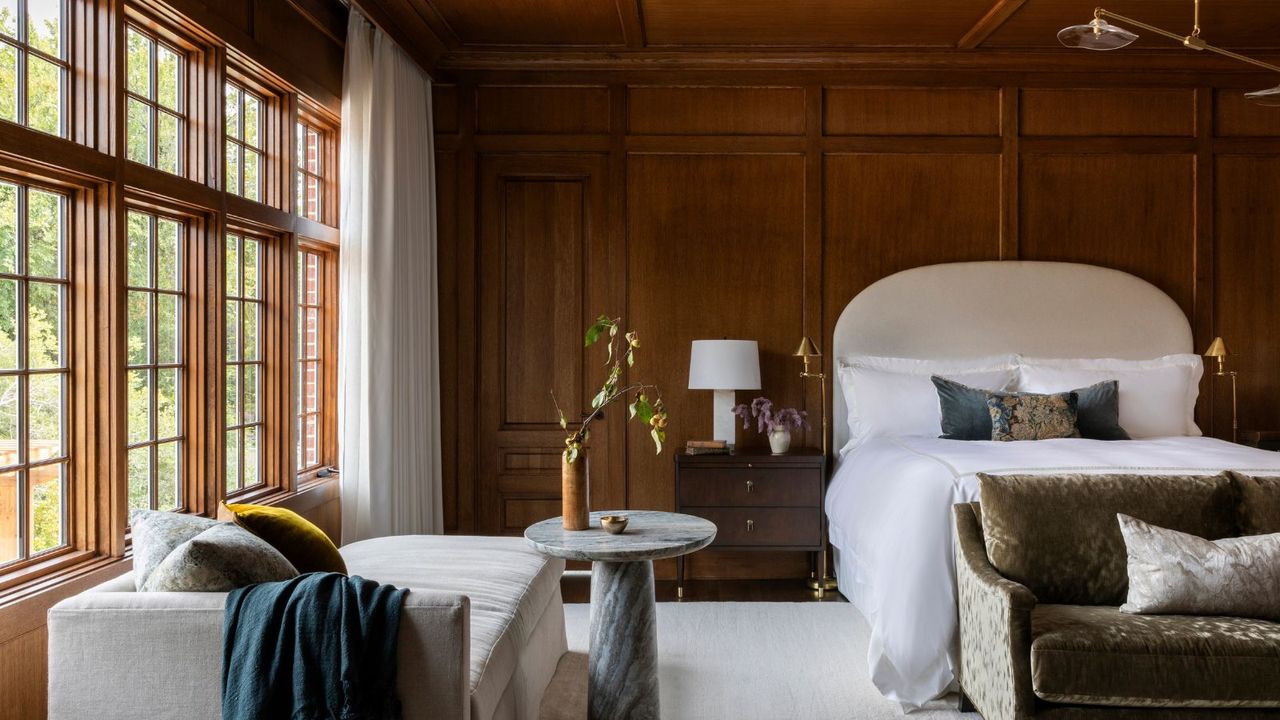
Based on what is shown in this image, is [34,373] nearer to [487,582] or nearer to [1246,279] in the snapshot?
[487,582]

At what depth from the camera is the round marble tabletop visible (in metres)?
2.76

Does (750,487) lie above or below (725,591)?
above

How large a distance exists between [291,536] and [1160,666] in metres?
2.36

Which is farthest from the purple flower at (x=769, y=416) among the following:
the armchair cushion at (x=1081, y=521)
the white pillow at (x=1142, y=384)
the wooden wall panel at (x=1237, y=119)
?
the wooden wall panel at (x=1237, y=119)

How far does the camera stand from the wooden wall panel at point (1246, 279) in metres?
5.26

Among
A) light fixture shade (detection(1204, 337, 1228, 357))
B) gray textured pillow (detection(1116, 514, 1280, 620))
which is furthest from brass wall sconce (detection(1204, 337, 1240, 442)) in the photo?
gray textured pillow (detection(1116, 514, 1280, 620))

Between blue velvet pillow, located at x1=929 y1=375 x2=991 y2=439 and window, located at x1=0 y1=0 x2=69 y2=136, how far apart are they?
3.74m

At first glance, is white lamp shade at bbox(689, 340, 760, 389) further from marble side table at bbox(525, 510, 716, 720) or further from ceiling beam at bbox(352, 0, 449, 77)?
ceiling beam at bbox(352, 0, 449, 77)

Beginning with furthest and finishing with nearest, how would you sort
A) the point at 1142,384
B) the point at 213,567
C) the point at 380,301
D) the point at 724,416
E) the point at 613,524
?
the point at 724,416 < the point at 1142,384 < the point at 380,301 < the point at 613,524 < the point at 213,567

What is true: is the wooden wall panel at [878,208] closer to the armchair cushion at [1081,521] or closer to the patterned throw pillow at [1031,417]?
the patterned throw pillow at [1031,417]

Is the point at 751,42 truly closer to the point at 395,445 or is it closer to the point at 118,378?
the point at 395,445

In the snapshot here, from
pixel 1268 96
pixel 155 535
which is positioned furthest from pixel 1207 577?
pixel 155 535

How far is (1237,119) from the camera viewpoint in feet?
17.3

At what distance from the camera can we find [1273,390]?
207 inches
